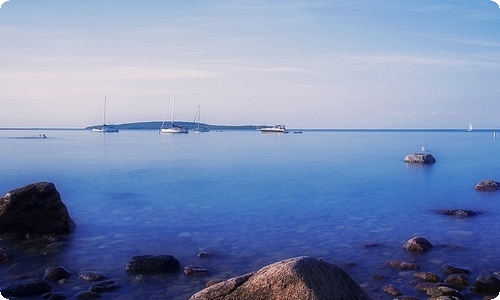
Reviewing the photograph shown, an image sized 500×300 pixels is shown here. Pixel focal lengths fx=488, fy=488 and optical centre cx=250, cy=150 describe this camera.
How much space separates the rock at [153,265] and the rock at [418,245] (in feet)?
18.1

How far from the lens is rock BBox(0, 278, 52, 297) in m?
8.51

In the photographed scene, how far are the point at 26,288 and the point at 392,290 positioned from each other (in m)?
6.46

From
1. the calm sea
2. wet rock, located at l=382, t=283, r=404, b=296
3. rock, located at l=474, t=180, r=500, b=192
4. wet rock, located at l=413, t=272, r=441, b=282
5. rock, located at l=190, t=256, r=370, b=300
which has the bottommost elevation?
the calm sea

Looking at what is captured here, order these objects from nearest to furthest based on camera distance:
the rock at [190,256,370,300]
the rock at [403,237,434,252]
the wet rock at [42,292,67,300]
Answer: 1. the rock at [190,256,370,300]
2. the wet rock at [42,292,67,300]
3. the rock at [403,237,434,252]

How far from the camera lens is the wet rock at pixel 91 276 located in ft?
30.8

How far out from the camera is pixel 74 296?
332 inches

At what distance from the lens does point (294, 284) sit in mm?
5238

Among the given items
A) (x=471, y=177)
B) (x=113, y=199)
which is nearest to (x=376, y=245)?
(x=113, y=199)

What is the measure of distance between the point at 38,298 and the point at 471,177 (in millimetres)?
28309

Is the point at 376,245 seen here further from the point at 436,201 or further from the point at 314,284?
the point at 436,201

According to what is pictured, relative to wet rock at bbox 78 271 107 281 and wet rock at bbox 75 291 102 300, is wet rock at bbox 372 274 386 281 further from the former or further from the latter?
wet rock at bbox 78 271 107 281

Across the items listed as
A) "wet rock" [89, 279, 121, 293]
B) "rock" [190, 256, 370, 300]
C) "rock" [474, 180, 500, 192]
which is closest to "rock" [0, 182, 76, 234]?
"wet rock" [89, 279, 121, 293]

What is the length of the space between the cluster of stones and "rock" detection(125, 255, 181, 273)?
404 cm

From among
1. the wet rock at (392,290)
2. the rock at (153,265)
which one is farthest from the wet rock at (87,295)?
the wet rock at (392,290)
